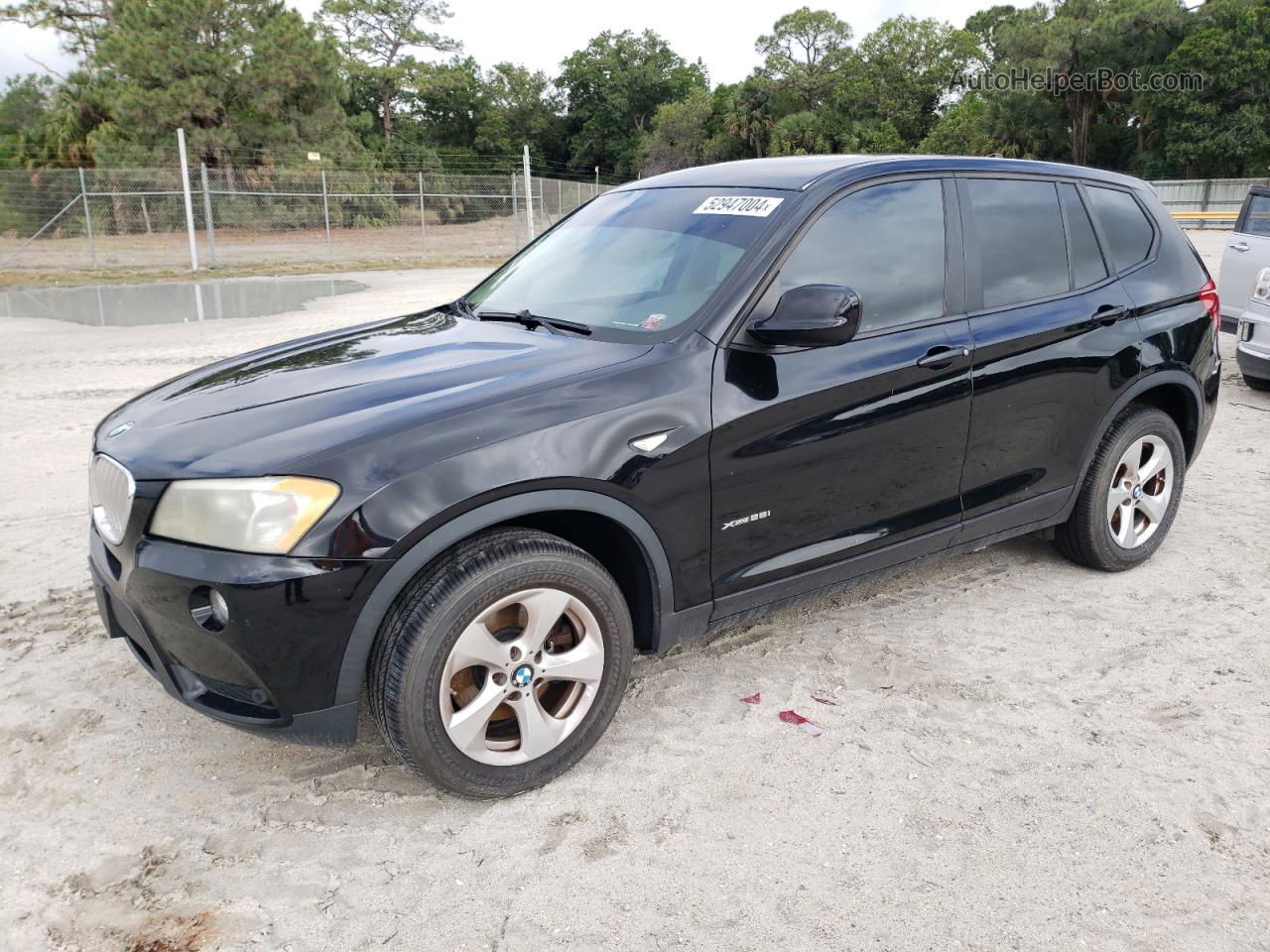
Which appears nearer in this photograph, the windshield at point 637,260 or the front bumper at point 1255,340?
the windshield at point 637,260

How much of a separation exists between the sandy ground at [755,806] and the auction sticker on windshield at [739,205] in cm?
161

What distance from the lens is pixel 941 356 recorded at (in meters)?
3.55

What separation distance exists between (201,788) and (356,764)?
443mm

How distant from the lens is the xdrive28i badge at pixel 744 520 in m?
Result: 3.12

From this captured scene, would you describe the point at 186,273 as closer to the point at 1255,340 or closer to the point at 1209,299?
the point at 1255,340

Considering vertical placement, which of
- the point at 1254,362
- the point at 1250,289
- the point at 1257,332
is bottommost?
the point at 1254,362

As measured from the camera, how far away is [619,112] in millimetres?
87312

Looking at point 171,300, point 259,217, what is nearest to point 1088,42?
point 259,217

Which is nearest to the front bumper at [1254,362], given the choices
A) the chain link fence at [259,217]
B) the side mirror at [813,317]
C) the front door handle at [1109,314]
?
the front door handle at [1109,314]

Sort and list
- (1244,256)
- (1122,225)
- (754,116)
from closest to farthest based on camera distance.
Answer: (1122,225) → (1244,256) → (754,116)

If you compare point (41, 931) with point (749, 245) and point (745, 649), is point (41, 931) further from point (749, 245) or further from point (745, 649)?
point (749, 245)

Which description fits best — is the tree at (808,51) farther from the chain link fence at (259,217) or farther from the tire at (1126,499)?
the tire at (1126,499)

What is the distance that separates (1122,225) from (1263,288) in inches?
171

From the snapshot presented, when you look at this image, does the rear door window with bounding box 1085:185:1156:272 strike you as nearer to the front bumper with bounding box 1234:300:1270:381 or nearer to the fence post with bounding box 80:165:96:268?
the front bumper with bounding box 1234:300:1270:381
